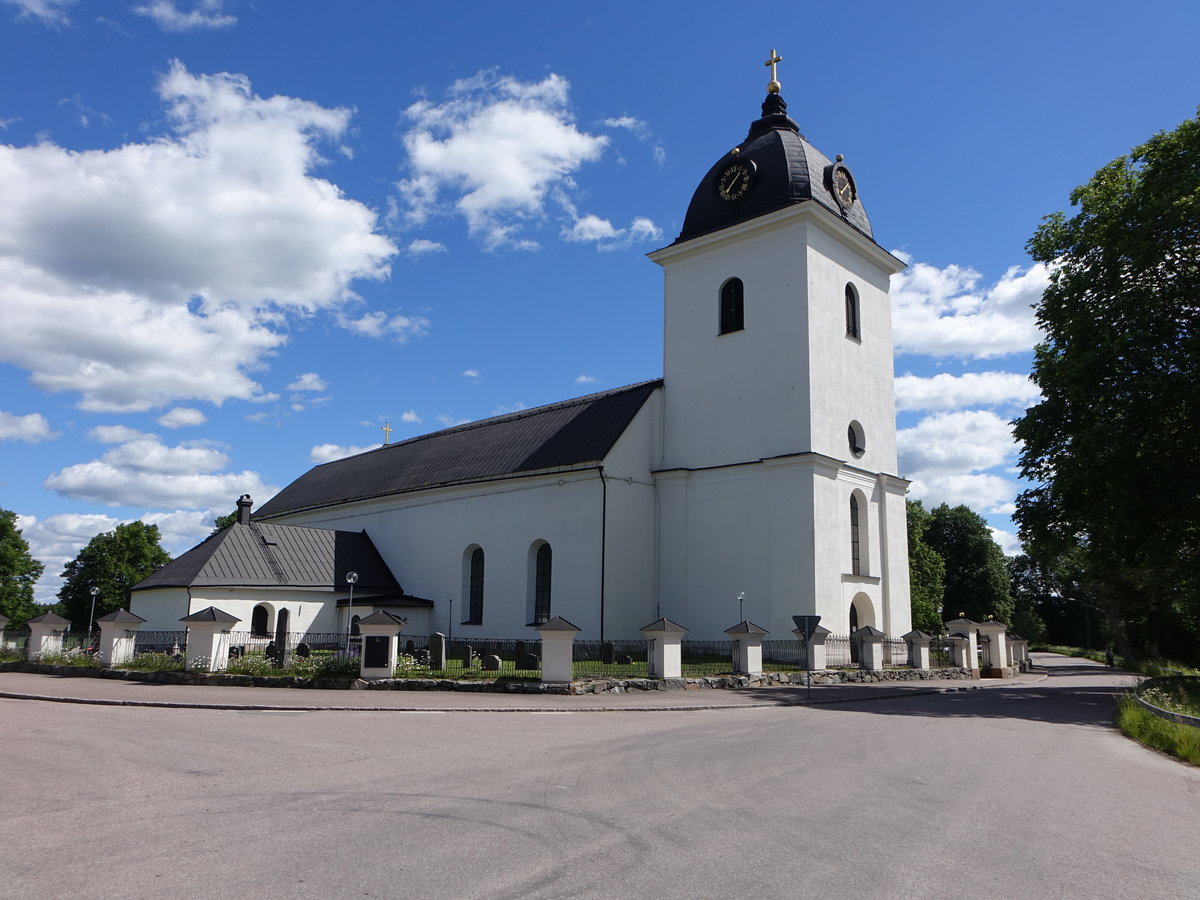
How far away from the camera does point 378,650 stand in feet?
65.8

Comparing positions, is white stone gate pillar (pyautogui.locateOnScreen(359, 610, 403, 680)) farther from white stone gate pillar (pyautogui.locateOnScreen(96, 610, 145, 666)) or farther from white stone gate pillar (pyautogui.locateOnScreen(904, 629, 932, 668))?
white stone gate pillar (pyautogui.locateOnScreen(904, 629, 932, 668))

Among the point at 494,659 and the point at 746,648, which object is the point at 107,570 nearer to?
the point at 494,659

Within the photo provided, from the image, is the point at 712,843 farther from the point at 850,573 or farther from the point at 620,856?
the point at 850,573

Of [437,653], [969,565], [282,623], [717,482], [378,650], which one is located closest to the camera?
[378,650]

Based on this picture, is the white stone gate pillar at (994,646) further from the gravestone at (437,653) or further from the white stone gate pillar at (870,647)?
the gravestone at (437,653)

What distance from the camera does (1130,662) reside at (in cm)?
4612

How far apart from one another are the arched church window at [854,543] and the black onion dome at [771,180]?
933cm

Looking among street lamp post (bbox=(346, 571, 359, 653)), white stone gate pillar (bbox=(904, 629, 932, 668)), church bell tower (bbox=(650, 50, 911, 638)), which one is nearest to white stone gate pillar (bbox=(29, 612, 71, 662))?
street lamp post (bbox=(346, 571, 359, 653))

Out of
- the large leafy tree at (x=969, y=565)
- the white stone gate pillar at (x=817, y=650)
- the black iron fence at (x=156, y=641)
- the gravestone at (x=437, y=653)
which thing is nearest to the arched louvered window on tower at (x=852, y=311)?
the white stone gate pillar at (x=817, y=650)

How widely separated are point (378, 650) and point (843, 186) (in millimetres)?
21188

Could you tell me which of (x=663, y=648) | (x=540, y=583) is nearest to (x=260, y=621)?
(x=540, y=583)

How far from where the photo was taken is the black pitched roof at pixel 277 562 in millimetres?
29766

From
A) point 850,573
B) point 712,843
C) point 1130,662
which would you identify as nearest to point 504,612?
point 850,573

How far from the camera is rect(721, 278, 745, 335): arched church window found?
94.9ft
